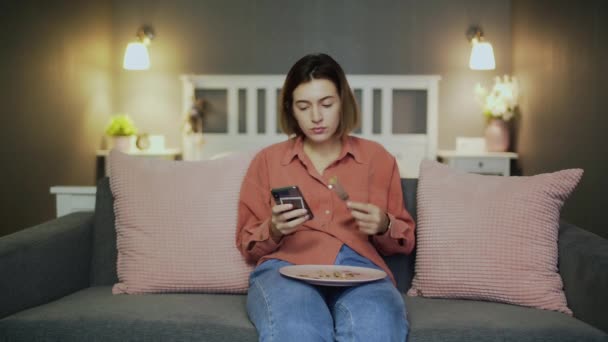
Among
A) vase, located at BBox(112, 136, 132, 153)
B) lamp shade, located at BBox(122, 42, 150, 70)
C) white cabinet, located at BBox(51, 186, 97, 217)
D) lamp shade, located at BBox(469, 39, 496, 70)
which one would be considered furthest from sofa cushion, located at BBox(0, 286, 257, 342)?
lamp shade, located at BBox(469, 39, 496, 70)

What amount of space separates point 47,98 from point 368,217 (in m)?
2.66

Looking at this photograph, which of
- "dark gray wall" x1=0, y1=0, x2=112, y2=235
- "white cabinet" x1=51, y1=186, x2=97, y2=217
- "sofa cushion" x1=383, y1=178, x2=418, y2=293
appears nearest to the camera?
"sofa cushion" x1=383, y1=178, x2=418, y2=293

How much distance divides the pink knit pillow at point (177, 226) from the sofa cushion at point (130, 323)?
148 mm

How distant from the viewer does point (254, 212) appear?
174 centimetres

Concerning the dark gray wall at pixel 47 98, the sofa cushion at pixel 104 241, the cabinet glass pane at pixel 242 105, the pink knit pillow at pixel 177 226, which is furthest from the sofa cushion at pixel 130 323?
the cabinet glass pane at pixel 242 105

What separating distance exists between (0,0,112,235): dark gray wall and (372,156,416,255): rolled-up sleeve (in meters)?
2.13

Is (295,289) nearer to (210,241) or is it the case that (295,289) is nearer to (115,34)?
(210,241)

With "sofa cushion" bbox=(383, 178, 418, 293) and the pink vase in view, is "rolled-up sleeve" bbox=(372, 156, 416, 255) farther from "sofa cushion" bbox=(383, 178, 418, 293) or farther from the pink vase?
the pink vase

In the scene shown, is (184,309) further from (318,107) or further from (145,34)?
(145,34)

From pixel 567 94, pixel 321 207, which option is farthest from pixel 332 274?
pixel 567 94

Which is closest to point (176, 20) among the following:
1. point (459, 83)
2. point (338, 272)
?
point (459, 83)

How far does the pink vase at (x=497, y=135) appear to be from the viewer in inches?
168

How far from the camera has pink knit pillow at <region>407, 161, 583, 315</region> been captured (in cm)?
164

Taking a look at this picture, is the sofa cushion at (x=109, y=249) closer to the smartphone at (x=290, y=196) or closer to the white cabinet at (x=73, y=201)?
the white cabinet at (x=73, y=201)
